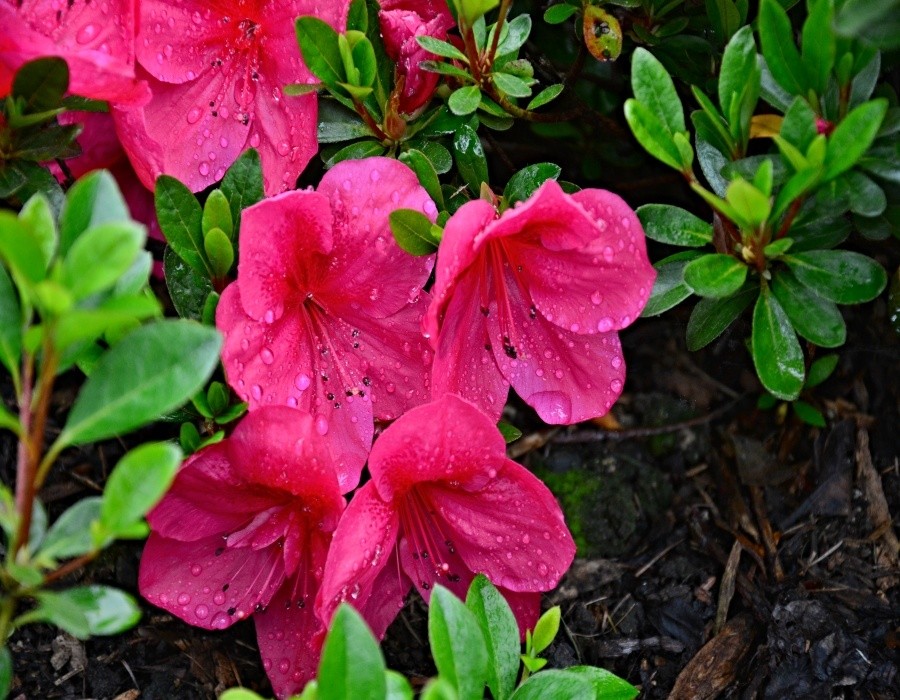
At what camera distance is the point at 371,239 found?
1.56m

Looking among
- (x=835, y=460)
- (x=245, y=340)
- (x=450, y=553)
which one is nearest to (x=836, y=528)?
(x=835, y=460)

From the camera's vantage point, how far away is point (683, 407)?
2332 millimetres

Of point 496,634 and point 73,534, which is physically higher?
point 73,534

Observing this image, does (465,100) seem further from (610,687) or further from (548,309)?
(610,687)

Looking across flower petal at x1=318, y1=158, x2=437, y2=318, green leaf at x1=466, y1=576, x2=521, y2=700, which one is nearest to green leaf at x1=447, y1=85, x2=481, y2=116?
flower petal at x1=318, y1=158, x2=437, y2=318

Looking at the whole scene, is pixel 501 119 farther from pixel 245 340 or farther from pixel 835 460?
pixel 835 460

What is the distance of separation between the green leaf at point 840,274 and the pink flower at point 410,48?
641 mm

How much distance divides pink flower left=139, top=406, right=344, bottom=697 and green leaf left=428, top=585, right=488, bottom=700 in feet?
1.00

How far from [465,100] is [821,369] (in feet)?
3.35

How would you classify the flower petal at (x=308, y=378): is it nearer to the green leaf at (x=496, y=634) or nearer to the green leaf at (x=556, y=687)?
the green leaf at (x=496, y=634)

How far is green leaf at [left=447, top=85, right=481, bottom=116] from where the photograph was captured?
1.54 m

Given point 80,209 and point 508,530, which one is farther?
point 508,530

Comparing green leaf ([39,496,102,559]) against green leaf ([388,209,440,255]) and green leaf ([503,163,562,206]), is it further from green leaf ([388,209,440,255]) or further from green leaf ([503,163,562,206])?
green leaf ([503,163,562,206])

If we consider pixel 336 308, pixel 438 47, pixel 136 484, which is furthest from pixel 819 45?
pixel 136 484
